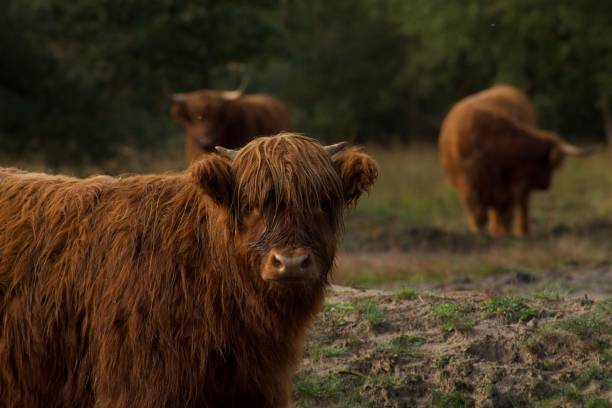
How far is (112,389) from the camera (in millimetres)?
4852

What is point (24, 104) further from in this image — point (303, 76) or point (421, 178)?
point (303, 76)

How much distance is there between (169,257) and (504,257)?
8663 mm

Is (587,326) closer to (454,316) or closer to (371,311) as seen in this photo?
(454,316)

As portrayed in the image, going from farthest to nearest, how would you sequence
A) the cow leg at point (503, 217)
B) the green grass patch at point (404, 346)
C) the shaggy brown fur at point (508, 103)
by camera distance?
the shaggy brown fur at point (508, 103)
the cow leg at point (503, 217)
the green grass patch at point (404, 346)

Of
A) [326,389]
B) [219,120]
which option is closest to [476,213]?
[219,120]

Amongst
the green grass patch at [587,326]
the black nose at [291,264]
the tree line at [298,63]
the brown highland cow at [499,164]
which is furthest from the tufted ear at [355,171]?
the tree line at [298,63]

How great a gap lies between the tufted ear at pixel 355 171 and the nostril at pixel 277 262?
1.86ft

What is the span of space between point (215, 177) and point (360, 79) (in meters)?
30.4

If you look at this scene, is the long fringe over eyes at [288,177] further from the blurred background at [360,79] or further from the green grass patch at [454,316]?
the blurred background at [360,79]

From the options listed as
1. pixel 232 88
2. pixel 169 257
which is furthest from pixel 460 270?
pixel 232 88

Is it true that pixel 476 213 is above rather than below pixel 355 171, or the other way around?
below

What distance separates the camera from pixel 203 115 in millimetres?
18000

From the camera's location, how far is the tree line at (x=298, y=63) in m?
22.9

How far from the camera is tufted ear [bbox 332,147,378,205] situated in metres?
4.84
